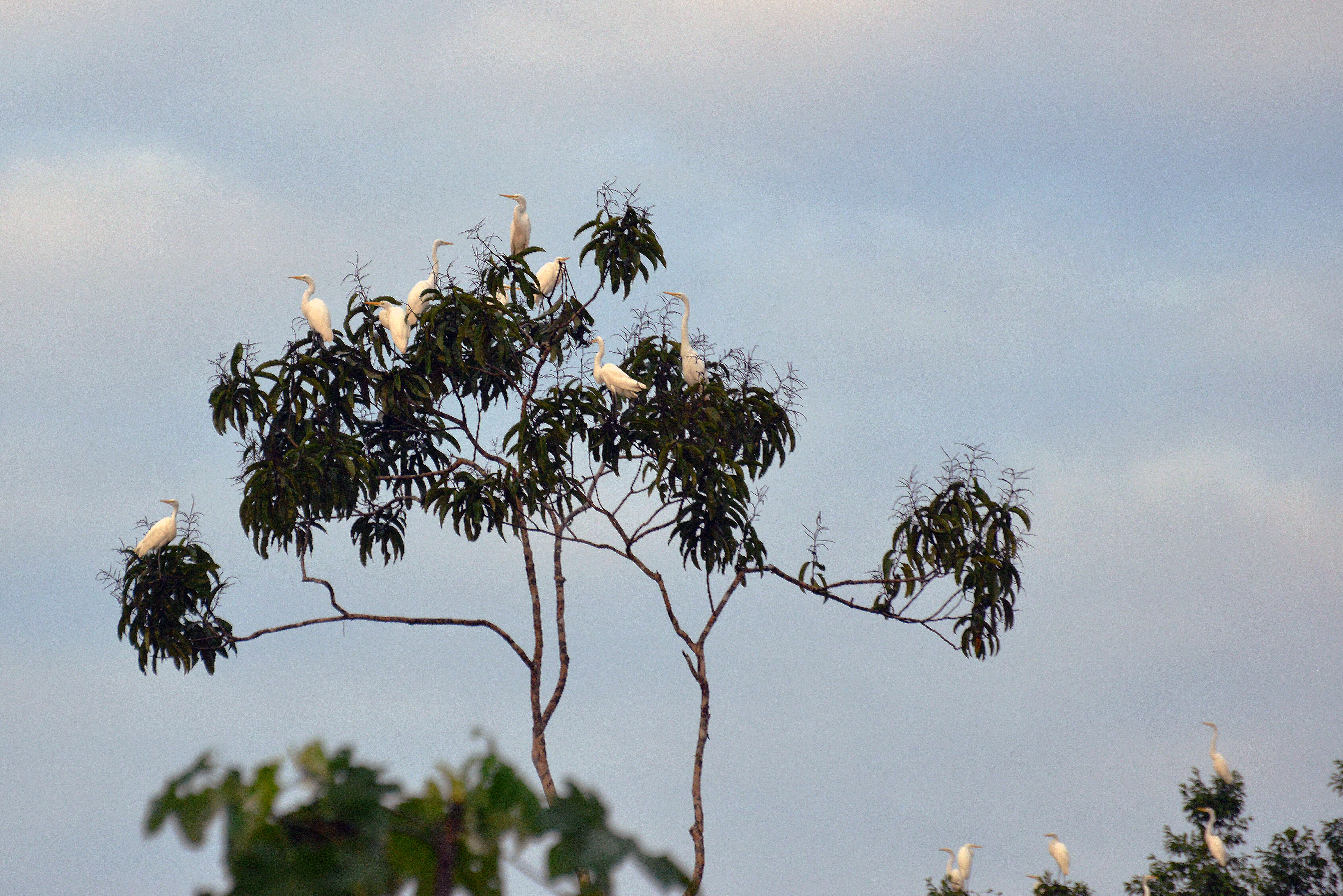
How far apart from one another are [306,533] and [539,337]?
2.10m

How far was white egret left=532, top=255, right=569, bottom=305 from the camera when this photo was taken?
10.3 metres

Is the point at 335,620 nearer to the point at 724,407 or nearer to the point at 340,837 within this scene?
the point at 724,407

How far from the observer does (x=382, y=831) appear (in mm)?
1409

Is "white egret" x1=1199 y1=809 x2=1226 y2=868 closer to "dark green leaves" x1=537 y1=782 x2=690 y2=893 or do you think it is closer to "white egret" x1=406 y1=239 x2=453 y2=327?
"white egret" x1=406 y1=239 x2=453 y2=327

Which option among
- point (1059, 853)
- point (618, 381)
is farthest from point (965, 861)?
point (618, 381)

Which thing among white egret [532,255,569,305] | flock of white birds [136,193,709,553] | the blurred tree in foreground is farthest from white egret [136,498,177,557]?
the blurred tree in foreground

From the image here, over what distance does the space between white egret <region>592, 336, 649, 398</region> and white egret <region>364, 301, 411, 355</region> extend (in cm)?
134

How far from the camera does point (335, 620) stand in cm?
950

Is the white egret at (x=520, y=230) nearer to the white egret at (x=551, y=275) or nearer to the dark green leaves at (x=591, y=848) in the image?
the white egret at (x=551, y=275)

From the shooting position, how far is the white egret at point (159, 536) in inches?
393

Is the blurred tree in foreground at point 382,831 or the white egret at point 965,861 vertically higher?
the white egret at point 965,861

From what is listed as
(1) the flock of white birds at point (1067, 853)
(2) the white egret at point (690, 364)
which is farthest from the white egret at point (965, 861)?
(2) the white egret at point (690, 364)

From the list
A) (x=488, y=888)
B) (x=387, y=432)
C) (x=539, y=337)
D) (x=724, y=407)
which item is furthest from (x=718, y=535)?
(x=488, y=888)

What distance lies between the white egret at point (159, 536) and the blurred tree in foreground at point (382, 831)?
29.8 ft
